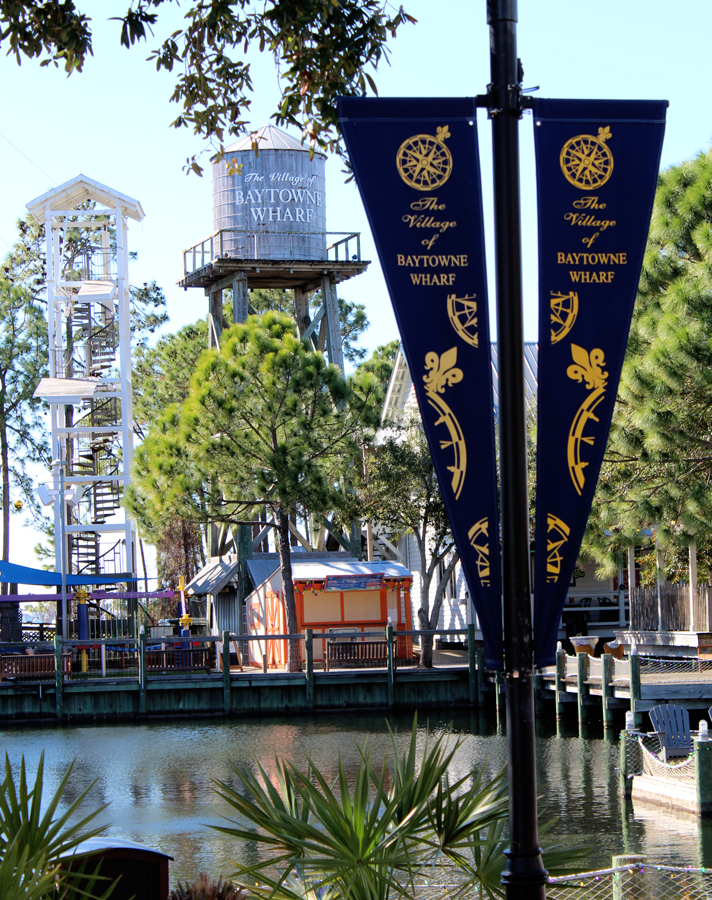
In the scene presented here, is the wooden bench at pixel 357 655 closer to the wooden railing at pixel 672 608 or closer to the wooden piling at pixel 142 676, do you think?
the wooden piling at pixel 142 676

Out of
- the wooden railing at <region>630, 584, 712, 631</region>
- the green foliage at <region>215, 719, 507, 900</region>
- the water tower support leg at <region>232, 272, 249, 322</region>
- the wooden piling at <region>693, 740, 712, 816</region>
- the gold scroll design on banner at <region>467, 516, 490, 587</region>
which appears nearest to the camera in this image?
the gold scroll design on banner at <region>467, 516, 490, 587</region>

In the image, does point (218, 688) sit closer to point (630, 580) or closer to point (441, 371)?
point (630, 580)

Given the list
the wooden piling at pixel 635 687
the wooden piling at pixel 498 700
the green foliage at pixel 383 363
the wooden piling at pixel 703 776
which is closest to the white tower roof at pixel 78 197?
the green foliage at pixel 383 363

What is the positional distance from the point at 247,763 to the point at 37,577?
14.2 meters

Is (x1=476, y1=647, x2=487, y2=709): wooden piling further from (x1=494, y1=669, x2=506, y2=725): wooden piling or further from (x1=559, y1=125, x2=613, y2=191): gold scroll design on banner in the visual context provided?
(x1=559, y1=125, x2=613, y2=191): gold scroll design on banner

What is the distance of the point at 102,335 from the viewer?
4300cm

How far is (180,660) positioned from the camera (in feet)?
102

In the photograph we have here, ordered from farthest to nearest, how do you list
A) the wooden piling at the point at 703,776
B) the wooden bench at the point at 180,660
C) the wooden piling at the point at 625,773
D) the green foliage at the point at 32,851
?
the wooden bench at the point at 180,660 → the wooden piling at the point at 625,773 → the wooden piling at the point at 703,776 → the green foliage at the point at 32,851

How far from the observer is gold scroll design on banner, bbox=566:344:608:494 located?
558 centimetres

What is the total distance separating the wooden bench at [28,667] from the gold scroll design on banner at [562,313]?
86.2ft

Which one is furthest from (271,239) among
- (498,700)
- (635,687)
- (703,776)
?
(703,776)

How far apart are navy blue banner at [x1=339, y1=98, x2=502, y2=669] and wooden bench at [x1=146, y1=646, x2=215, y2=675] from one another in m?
26.1

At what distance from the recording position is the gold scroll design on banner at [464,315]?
557cm

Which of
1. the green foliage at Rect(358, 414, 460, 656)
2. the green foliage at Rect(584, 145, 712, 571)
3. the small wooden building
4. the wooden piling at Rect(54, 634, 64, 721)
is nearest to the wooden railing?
the green foliage at Rect(584, 145, 712, 571)
